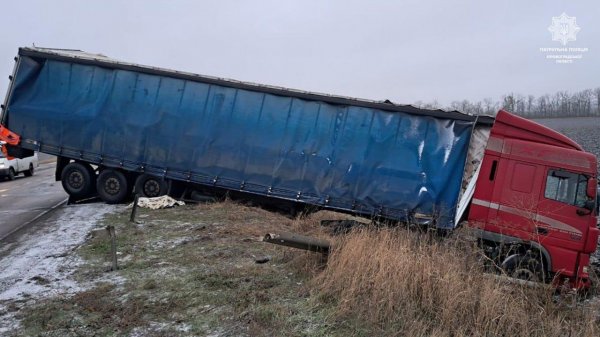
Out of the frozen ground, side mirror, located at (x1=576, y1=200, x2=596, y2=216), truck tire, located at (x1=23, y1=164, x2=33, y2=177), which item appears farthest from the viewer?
truck tire, located at (x1=23, y1=164, x2=33, y2=177)

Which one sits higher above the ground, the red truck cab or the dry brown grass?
the red truck cab

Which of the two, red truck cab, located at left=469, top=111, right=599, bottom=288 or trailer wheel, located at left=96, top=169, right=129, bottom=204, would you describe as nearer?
red truck cab, located at left=469, top=111, right=599, bottom=288

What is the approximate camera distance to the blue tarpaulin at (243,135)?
9805mm

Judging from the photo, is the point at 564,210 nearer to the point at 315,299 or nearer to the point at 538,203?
the point at 538,203

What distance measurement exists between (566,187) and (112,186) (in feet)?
33.7

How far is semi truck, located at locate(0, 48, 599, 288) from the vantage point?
26.0ft

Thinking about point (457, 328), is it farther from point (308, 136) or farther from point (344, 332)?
point (308, 136)

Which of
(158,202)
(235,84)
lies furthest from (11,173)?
(235,84)

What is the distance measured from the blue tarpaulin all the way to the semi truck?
25 millimetres

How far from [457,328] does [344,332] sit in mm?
983

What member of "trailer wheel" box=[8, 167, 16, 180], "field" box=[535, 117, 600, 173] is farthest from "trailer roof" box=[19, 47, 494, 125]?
"field" box=[535, 117, 600, 173]

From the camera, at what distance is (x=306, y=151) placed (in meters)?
10.5

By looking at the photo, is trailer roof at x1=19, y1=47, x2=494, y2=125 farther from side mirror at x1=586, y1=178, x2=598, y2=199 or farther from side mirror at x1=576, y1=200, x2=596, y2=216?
side mirror at x1=576, y1=200, x2=596, y2=216

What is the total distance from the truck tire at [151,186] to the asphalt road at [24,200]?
2355mm
